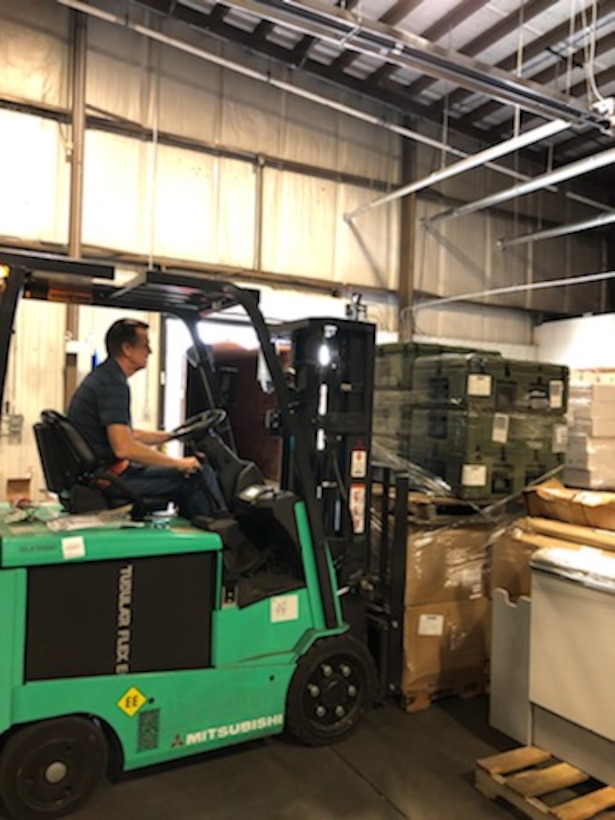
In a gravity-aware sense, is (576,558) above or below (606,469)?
below

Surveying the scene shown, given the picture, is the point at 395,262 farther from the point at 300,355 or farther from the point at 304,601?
the point at 304,601

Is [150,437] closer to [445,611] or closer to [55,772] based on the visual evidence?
[55,772]

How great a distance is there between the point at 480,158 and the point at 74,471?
5.07 metres

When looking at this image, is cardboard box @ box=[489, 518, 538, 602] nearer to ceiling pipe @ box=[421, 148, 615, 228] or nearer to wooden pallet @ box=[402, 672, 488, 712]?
wooden pallet @ box=[402, 672, 488, 712]

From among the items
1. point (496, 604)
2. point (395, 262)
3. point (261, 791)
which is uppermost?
point (395, 262)

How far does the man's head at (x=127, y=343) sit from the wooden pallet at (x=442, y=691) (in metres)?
2.51

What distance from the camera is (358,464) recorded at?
3.93 meters

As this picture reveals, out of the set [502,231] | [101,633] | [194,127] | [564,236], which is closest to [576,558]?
[101,633]

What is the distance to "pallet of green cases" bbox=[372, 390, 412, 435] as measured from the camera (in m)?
5.02

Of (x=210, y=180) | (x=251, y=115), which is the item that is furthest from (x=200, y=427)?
(x=251, y=115)

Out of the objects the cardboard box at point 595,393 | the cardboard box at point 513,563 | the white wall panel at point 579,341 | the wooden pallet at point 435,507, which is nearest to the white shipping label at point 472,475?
the wooden pallet at point 435,507

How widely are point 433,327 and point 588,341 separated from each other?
86.3 inches

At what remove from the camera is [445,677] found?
4.29m

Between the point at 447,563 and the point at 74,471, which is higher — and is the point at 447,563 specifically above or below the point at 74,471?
below
